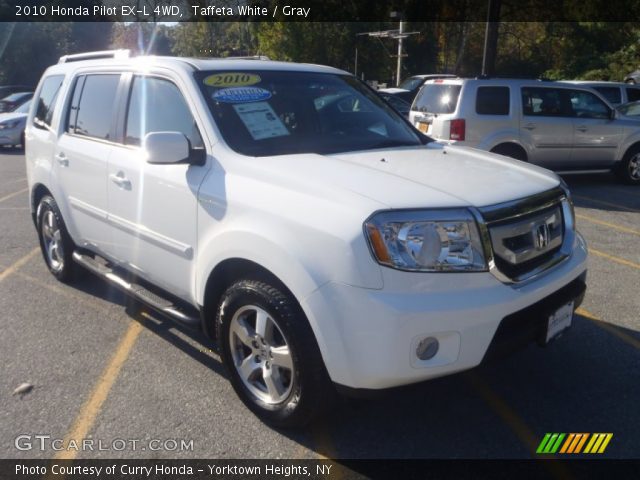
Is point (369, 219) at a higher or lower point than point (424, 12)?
lower

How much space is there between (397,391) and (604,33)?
41.3m

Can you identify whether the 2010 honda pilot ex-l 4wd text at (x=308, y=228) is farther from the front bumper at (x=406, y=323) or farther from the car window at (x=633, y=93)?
the car window at (x=633, y=93)

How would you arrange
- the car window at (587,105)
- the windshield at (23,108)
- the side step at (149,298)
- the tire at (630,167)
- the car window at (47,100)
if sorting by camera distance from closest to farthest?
the side step at (149,298) < the car window at (47,100) < the car window at (587,105) < the tire at (630,167) < the windshield at (23,108)

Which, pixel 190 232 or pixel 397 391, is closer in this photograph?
pixel 397 391

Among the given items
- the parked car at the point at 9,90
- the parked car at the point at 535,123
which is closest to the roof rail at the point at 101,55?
the parked car at the point at 535,123

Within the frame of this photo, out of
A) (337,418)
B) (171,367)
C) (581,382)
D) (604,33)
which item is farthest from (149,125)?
(604,33)

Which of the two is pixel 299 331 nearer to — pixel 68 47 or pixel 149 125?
pixel 149 125

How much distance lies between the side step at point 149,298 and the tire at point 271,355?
0.35 meters

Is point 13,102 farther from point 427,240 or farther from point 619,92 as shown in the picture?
point 427,240

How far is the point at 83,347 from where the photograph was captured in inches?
168

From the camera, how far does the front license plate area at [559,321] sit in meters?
3.10

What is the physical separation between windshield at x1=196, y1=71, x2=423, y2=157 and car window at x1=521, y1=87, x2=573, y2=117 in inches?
241

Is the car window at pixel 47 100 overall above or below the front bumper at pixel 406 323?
above

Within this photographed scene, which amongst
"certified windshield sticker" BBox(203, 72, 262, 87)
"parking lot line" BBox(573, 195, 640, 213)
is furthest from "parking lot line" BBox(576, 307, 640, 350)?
"parking lot line" BBox(573, 195, 640, 213)
